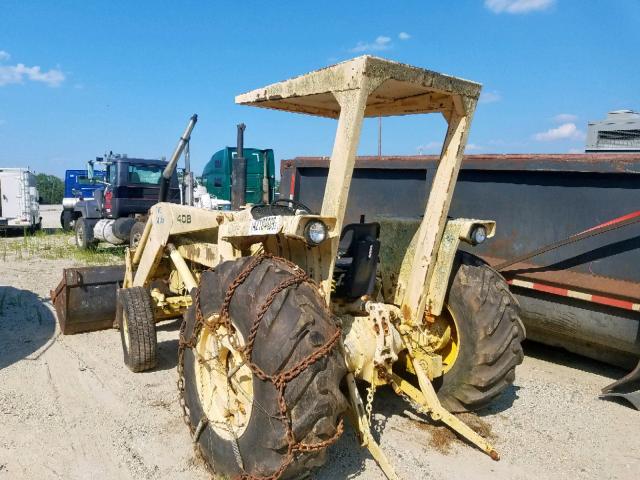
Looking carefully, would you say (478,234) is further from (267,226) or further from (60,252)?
(60,252)

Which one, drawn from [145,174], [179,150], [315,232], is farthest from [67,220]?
[315,232]

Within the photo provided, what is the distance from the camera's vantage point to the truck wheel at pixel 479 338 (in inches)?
130

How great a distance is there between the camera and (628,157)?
4531 millimetres

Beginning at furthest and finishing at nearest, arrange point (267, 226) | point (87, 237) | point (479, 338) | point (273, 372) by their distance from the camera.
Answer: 1. point (87, 237)
2. point (479, 338)
3. point (267, 226)
4. point (273, 372)

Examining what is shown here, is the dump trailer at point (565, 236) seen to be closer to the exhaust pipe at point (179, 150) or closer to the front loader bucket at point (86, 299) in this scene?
the exhaust pipe at point (179, 150)

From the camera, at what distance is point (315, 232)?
8.36 feet

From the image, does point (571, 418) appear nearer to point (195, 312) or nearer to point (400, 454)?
point (400, 454)

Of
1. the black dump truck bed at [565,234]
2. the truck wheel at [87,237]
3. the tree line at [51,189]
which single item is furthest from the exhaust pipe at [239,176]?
the tree line at [51,189]

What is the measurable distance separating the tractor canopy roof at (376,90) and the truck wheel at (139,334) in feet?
6.82

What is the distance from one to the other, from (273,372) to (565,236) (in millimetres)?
3680

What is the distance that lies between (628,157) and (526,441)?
268 cm

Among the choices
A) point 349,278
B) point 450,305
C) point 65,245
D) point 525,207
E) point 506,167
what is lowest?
point 65,245

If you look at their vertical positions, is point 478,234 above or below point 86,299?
above

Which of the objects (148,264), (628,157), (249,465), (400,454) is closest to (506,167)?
(628,157)
